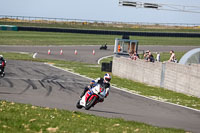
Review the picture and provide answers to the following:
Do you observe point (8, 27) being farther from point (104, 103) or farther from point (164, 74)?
point (104, 103)

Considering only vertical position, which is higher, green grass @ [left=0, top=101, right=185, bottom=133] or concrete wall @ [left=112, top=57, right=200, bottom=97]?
green grass @ [left=0, top=101, right=185, bottom=133]

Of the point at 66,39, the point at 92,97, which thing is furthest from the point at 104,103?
the point at 66,39

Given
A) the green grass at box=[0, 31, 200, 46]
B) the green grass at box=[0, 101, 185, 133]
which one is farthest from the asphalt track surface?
the green grass at box=[0, 31, 200, 46]

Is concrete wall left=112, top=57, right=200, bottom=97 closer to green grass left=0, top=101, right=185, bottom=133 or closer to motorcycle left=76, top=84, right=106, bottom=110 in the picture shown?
motorcycle left=76, top=84, right=106, bottom=110

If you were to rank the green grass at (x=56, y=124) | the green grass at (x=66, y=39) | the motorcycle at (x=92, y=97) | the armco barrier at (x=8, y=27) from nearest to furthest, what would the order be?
the green grass at (x=56, y=124), the motorcycle at (x=92, y=97), the green grass at (x=66, y=39), the armco barrier at (x=8, y=27)

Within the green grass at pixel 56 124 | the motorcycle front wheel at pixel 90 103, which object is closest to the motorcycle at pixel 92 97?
the motorcycle front wheel at pixel 90 103

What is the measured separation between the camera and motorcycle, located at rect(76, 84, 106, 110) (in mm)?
15070

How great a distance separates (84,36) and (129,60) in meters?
45.4

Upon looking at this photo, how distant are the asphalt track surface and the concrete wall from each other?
322 cm

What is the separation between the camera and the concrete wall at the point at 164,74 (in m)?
22.2

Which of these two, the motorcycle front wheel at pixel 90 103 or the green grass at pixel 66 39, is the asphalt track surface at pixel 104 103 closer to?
the motorcycle front wheel at pixel 90 103

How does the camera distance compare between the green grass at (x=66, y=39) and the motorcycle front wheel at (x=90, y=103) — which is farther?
the green grass at (x=66, y=39)

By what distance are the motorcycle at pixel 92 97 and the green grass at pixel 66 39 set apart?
147 feet

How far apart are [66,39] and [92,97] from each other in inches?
2154
